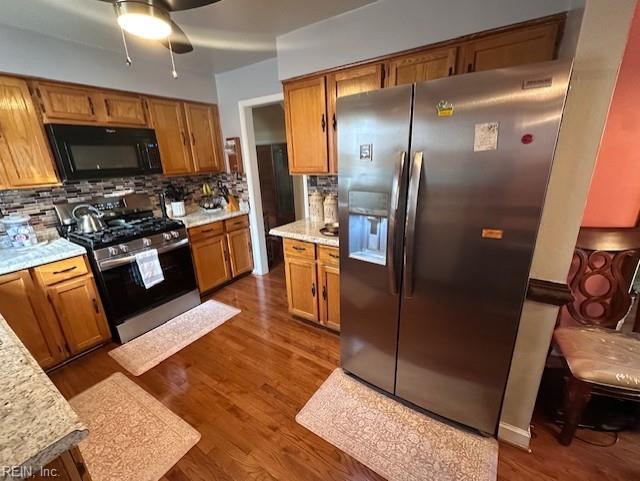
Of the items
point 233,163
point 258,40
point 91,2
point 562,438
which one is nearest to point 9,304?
point 91,2

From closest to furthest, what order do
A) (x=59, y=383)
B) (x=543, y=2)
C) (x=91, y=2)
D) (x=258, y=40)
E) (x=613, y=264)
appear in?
(x=543, y=2)
(x=613, y=264)
(x=91, y=2)
(x=59, y=383)
(x=258, y=40)

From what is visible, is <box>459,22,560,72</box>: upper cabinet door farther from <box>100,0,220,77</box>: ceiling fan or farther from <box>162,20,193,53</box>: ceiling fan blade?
<box>162,20,193,53</box>: ceiling fan blade

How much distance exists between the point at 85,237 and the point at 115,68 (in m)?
1.59

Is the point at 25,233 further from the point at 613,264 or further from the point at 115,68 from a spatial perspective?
the point at 613,264

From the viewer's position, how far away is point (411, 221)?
54.6 inches

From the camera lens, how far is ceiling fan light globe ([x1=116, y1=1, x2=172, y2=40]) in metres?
1.25

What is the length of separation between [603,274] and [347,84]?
6.96ft

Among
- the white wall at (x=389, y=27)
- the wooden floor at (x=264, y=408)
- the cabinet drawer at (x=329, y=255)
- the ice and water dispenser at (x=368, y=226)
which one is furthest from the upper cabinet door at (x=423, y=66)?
the wooden floor at (x=264, y=408)

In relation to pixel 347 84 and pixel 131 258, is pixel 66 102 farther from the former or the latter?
pixel 347 84

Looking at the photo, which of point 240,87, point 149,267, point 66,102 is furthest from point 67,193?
point 240,87

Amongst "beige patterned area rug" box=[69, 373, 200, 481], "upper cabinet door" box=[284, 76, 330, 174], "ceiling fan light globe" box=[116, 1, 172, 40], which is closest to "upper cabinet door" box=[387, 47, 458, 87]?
"upper cabinet door" box=[284, 76, 330, 174]

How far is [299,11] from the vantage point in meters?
1.98

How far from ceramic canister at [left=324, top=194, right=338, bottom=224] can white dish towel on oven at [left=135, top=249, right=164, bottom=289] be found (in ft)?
5.47

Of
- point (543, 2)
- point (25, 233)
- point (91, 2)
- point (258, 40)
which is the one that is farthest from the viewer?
point (258, 40)
